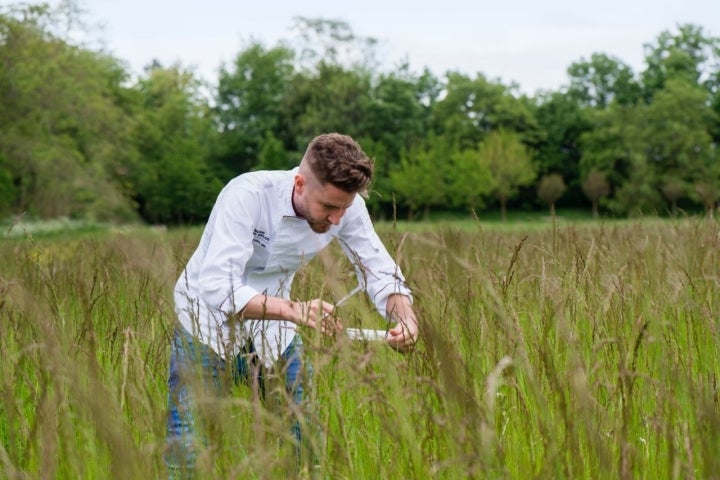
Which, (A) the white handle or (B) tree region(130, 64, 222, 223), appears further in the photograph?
(B) tree region(130, 64, 222, 223)

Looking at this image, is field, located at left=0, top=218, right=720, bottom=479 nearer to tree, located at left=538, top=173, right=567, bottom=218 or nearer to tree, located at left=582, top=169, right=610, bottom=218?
tree, located at left=582, top=169, right=610, bottom=218

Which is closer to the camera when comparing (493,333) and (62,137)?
(493,333)

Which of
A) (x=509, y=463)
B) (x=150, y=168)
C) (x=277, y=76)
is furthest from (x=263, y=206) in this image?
(x=277, y=76)

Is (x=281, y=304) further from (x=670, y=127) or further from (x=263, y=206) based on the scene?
(x=670, y=127)

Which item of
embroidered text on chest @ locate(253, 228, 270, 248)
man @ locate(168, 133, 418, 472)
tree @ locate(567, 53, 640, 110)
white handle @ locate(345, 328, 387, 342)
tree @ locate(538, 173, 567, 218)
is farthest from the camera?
tree @ locate(567, 53, 640, 110)

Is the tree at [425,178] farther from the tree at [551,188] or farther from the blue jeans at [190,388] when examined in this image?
the blue jeans at [190,388]

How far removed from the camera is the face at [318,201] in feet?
9.84

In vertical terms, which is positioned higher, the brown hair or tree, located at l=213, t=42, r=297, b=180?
tree, located at l=213, t=42, r=297, b=180

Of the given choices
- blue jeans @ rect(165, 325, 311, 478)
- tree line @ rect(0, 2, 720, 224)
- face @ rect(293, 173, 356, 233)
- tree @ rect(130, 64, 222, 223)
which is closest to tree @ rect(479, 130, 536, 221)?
tree line @ rect(0, 2, 720, 224)

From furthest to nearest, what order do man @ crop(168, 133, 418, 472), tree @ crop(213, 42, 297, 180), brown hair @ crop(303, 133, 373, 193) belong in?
tree @ crop(213, 42, 297, 180)
brown hair @ crop(303, 133, 373, 193)
man @ crop(168, 133, 418, 472)

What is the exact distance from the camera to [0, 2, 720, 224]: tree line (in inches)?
1298

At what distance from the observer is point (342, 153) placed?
116 inches

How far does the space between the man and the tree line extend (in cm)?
2991

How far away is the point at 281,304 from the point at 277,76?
6219cm
